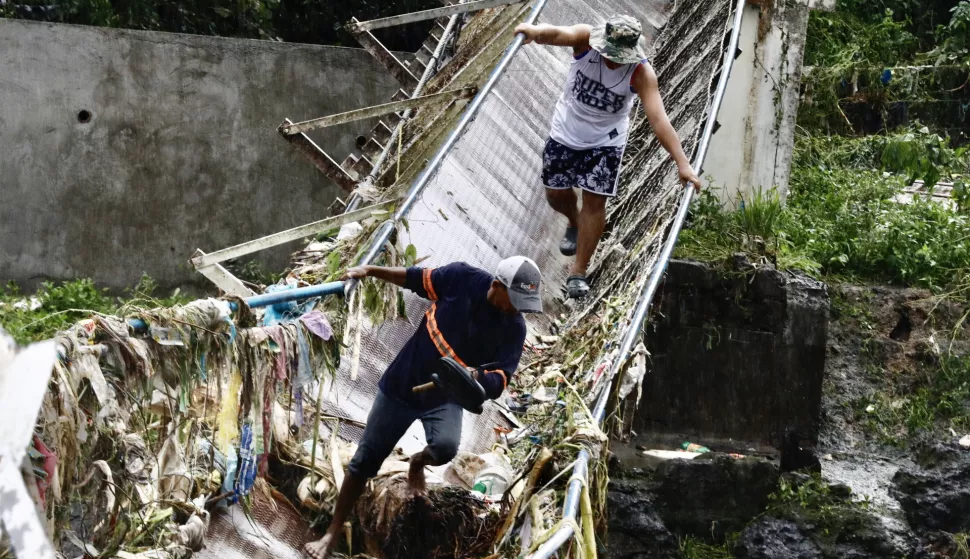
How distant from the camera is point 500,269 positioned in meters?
4.32

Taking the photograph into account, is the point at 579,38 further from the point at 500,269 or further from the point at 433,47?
the point at 433,47

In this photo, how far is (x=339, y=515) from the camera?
450 centimetres

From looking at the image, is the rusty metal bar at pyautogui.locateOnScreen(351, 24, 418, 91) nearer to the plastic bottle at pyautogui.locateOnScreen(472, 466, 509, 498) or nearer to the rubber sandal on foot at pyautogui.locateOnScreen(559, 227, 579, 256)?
the rubber sandal on foot at pyautogui.locateOnScreen(559, 227, 579, 256)

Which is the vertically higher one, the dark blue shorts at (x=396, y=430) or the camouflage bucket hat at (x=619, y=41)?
the camouflage bucket hat at (x=619, y=41)

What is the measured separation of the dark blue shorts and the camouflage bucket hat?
2.09 meters

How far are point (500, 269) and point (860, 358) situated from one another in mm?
5315

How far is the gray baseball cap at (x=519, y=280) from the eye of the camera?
4.28m

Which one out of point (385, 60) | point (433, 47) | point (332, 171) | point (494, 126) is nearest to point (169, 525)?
point (494, 126)

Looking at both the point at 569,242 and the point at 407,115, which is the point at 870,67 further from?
the point at 569,242

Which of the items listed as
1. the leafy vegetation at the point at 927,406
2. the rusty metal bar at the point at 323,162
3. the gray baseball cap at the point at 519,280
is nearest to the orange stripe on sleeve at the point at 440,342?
the gray baseball cap at the point at 519,280

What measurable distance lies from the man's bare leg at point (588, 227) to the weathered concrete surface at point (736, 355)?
6.53 feet

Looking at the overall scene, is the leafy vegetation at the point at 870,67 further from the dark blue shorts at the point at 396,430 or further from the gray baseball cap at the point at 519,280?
the dark blue shorts at the point at 396,430

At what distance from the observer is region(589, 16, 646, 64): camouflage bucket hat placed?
568 centimetres

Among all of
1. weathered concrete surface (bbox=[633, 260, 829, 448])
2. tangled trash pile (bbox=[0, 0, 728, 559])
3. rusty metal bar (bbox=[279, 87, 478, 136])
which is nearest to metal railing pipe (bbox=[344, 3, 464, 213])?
rusty metal bar (bbox=[279, 87, 478, 136])
